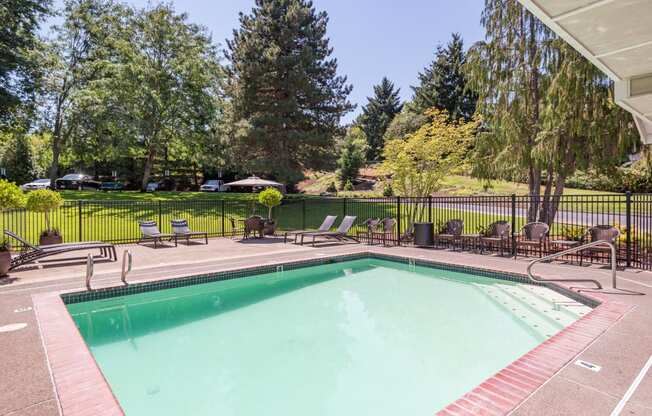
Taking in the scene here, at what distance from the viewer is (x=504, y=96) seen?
13.4 meters

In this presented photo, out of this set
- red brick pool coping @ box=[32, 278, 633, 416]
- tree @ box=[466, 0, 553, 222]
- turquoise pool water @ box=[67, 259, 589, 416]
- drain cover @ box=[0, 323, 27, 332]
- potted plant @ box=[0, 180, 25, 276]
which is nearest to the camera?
red brick pool coping @ box=[32, 278, 633, 416]

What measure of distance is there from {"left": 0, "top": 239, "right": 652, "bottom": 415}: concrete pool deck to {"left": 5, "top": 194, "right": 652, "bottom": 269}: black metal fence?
2090mm

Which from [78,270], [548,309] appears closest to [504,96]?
[548,309]

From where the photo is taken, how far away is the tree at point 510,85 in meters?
12.9

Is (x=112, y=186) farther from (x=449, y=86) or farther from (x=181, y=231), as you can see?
(x=449, y=86)

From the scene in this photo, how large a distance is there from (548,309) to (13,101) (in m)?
24.0

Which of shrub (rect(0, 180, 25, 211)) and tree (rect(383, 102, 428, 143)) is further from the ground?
tree (rect(383, 102, 428, 143))

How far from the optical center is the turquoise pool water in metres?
3.85

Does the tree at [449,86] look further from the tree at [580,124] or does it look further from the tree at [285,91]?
the tree at [580,124]

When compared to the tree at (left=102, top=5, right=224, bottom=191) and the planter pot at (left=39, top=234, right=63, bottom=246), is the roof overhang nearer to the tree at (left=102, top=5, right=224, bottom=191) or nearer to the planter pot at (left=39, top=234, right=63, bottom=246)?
the planter pot at (left=39, top=234, right=63, bottom=246)

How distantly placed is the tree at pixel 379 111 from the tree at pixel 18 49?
35.5 meters

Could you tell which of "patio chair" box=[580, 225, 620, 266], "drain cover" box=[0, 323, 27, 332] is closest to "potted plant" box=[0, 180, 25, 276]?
"drain cover" box=[0, 323, 27, 332]

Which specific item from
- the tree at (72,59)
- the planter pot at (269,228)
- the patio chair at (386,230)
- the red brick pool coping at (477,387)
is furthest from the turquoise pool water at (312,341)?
the tree at (72,59)

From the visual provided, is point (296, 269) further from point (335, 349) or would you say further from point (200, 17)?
point (200, 17)
